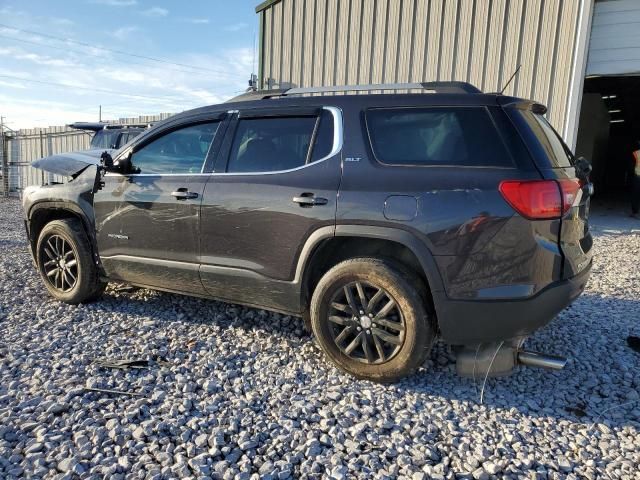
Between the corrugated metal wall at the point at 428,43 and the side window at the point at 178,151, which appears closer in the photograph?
the side window at the point at 178,151

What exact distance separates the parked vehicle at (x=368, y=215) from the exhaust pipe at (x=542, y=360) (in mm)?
198

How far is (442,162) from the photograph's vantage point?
2.74 m

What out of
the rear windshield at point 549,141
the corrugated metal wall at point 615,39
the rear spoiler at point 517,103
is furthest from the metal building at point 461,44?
the rear spoiler at point 517,103

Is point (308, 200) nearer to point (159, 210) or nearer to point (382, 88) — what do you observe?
point (382, 88)

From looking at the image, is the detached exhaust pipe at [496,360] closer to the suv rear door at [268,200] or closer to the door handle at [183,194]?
the suv rear door at [268,200]

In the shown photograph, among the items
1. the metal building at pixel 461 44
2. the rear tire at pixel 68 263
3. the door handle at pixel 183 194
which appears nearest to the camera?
the door handle at pixel 183 194

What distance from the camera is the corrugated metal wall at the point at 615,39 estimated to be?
7863 mm

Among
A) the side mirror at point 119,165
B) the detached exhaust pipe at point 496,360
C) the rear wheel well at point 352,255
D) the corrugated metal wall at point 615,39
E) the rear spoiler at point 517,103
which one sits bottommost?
the detached exhaust pipe at point 496,360

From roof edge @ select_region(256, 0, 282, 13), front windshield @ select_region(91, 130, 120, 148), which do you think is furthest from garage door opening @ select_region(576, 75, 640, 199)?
front windshield @ select_region(91, 130, 120, 148)

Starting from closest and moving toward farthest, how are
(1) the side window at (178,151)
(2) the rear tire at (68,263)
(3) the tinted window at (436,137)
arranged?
(3) the tinted window at (436,137)
(1) the side window at (178,151)
(2) the rear tire at (68,263)

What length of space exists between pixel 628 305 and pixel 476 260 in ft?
10.1

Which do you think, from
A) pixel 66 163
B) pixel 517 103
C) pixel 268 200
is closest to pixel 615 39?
pixel 517 103

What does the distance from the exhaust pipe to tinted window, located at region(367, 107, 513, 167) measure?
1.19 meters

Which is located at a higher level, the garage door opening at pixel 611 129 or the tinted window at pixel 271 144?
the garage door opening at pixel 611 129
